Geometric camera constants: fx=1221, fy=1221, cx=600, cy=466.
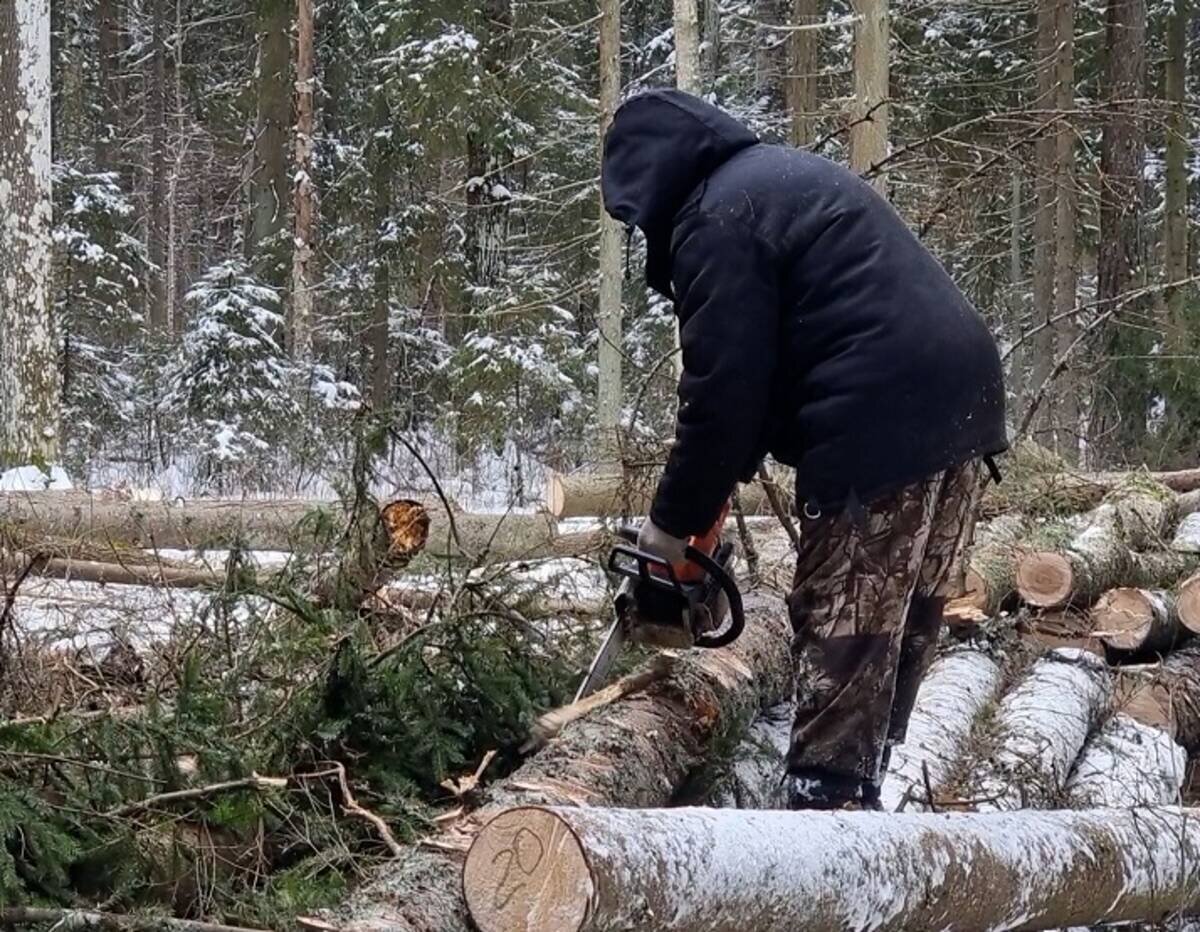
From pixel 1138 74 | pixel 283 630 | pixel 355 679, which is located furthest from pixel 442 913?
pixel 1138 74

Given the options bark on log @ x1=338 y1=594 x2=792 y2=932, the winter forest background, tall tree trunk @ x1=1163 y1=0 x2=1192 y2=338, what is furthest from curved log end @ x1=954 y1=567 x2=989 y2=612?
tall tree trunk @ x1=1163 y1=0 x2=1192 y2=338

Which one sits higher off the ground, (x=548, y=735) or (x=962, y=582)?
(x=548, y=735)

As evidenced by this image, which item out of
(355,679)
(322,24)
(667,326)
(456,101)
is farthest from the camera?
(322,24)

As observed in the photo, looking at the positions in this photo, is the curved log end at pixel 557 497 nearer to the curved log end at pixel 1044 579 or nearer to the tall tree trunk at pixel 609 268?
the curved log end at pixel 1044 579

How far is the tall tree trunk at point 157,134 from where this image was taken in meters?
22.5

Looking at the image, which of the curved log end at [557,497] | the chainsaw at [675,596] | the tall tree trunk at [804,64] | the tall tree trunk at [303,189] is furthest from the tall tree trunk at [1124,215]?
the chainsaw at [675,596]

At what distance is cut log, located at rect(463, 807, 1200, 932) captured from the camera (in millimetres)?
1970

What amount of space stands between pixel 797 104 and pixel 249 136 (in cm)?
890

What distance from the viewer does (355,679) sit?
9.95ft

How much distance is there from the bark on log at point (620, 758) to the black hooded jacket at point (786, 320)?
57cm

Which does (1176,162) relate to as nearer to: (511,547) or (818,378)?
(511,547)

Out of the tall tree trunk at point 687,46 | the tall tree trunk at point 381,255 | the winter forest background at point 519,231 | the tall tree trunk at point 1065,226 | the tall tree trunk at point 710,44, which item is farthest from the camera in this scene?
the tall tree trunk at point 381,255

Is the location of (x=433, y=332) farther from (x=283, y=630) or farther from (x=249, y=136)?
(x=283, y=630)

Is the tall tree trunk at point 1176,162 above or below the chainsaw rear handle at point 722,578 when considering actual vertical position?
above
